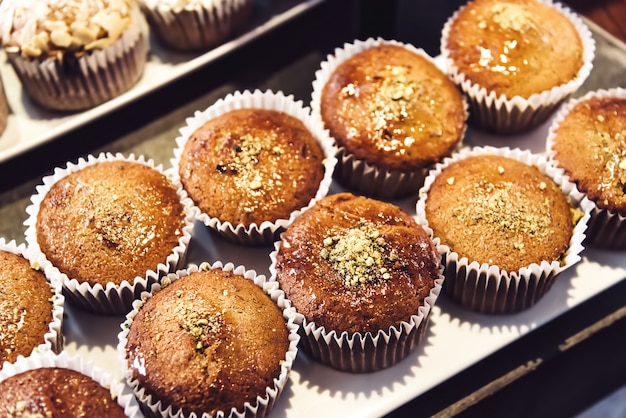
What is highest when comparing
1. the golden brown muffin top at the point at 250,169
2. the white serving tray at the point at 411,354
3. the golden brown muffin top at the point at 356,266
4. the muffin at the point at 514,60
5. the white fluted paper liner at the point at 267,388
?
the muffin at the point at 514,60

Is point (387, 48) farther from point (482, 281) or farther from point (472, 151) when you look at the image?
point (482, 281)

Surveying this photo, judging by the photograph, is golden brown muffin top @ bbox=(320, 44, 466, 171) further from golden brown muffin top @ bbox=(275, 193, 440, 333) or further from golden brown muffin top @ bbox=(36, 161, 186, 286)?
golden brown muffin top @ bbox=(36, 161, 186, 286)

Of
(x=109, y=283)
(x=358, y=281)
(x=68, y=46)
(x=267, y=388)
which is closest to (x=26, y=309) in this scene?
(x=109, y=283)

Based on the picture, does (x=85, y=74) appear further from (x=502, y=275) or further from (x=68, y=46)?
(x=502, y=275)

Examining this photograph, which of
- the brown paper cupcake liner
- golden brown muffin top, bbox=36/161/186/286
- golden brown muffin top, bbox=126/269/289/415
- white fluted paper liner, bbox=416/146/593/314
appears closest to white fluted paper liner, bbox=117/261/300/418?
golden brown muffin top, bbox=126/269/289/415

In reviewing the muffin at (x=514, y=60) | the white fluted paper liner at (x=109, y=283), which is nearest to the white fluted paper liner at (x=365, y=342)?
the white fluted paper liner at (x=109, y=283)

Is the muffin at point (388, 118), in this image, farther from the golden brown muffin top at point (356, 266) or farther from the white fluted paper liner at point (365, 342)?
the white fluted paper liner at point (365, 342)
